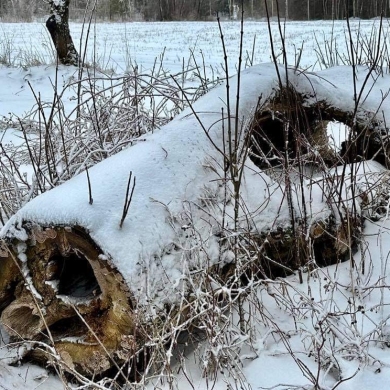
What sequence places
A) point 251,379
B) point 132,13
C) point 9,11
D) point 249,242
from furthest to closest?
point 132,13
point 9,11
point 249,242
point 251,379

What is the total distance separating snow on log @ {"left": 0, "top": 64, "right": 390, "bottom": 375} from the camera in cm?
185

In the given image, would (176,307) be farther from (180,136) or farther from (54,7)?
(54,7)

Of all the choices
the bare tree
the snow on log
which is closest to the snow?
the snow on log

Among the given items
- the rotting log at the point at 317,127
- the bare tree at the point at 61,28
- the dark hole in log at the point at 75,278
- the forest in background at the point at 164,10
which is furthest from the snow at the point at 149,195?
the forest in background at the point at 164,10

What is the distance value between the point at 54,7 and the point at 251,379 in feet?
28.2

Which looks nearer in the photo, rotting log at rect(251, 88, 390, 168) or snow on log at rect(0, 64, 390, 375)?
snow on log at rect(0, 64, 390, 375)

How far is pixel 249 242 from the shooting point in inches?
83.4

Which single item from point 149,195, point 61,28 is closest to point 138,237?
point 149,195

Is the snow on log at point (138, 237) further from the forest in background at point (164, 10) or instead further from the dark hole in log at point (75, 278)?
the forest in background at point (164, 10)

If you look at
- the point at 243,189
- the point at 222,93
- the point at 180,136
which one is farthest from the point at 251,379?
the point at 222,93

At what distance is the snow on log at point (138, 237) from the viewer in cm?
185

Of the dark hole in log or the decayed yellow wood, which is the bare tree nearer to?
the dark hole in log

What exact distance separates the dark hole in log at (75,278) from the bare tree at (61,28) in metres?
7.44

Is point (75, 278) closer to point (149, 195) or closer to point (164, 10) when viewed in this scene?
point (149, 195)
